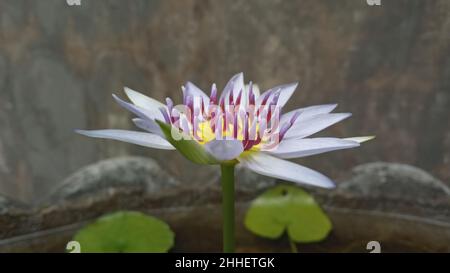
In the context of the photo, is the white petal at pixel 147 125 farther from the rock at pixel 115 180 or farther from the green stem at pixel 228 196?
the rock at pixel 115 180

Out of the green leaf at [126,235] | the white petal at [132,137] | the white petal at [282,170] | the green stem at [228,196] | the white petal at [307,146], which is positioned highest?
the white petal at [132,137]

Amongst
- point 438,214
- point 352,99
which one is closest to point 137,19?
point 352,99

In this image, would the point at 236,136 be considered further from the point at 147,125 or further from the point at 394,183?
the point at 394,183

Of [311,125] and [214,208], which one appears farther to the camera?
[214,208]

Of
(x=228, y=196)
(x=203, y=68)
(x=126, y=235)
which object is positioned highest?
(x=203, y=68)

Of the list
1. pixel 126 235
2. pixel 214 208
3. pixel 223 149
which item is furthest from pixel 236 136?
pixel 214 208

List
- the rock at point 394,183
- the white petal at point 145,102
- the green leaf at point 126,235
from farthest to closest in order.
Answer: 1. the rock at point 394,183
2. the green leaf at point 126,235
3. the white petal at point 145,102

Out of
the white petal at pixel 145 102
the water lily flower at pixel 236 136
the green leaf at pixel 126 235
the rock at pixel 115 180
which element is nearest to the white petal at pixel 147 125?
the water lily flower at pixel 236 136

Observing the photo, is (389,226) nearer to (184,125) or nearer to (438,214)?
(438,214)
